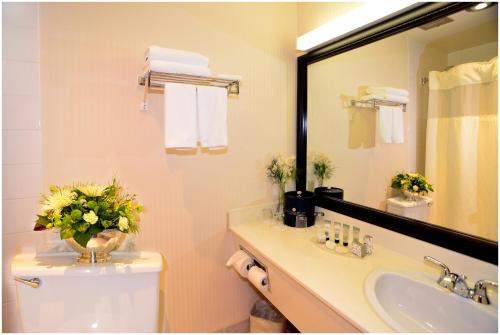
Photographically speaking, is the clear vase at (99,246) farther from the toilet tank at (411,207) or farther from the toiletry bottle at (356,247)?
the toilet tank at (411,207)

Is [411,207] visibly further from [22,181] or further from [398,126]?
[22,181]

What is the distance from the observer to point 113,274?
1.09m

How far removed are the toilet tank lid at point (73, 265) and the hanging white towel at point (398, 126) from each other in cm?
126

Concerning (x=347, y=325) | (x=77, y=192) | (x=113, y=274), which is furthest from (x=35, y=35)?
(x=347, y=325)

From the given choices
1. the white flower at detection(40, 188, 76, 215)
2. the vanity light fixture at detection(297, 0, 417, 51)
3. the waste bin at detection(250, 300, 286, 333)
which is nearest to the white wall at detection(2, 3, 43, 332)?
the white flower at detection(40, 188, 76, 215)

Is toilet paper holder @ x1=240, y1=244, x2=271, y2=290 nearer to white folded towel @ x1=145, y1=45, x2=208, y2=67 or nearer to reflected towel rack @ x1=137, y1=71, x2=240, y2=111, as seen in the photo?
reflected towel rack @ x1=137, y1=71, x2=240, y2=111

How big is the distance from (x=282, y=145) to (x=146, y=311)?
3.96 feet

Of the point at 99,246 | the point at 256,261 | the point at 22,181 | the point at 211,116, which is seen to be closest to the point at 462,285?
the point at 256,261

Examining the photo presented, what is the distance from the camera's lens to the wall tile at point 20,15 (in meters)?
1.14

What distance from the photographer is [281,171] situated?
175cm

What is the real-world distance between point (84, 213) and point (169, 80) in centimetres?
71

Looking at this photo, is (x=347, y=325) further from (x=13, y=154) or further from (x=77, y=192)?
(x=13, y=154)

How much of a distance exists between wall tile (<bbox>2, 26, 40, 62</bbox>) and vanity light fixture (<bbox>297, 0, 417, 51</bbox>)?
4.50ft

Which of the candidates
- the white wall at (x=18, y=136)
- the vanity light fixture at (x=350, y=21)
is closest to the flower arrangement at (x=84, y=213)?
the white wall at (x=18, y=136)
